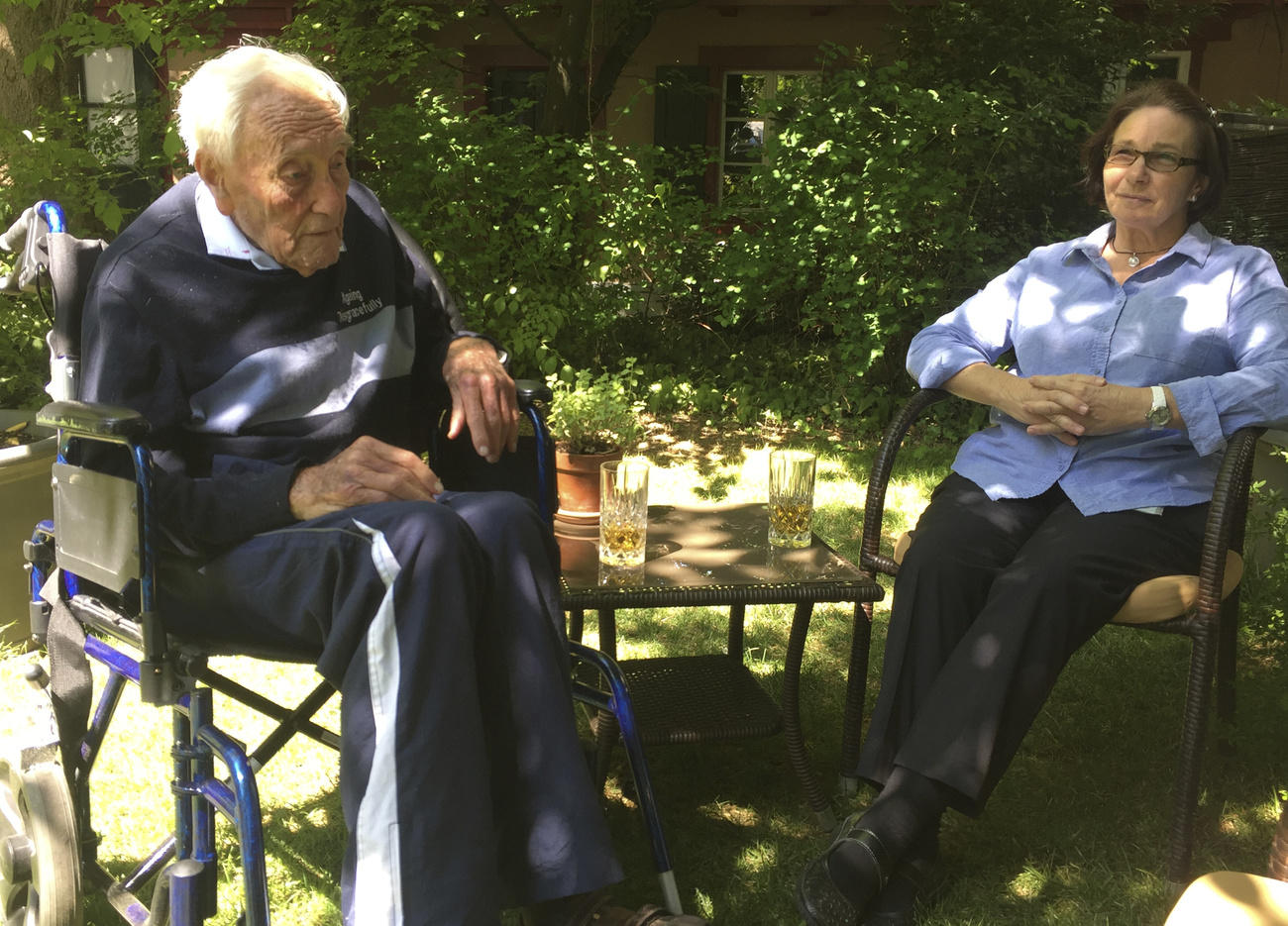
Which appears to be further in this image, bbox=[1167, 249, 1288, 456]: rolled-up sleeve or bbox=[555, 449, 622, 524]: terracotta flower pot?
bbox=[555, 449, 622, 524]: terracotta flower pot

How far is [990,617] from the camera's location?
2.26m

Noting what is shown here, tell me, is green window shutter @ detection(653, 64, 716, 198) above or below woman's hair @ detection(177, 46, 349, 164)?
above

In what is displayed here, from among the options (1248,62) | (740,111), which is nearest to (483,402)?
(740,111)

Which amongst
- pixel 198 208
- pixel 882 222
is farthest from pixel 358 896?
pixel 882 222

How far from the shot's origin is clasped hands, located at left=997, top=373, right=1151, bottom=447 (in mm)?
2391

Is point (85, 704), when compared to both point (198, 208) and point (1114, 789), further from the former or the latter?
point (1114, 789)

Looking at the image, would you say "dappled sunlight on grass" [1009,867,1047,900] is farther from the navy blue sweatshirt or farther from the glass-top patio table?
the navy blue sweatshirt

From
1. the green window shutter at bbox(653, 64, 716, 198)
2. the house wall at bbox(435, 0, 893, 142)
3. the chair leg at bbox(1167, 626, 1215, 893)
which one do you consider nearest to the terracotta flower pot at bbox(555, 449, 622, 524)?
the chair leg at bbox(1167, 626, 1215, 893)

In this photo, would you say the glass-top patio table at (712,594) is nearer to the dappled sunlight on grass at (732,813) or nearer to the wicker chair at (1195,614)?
the dappled sunlight on grass at (732,813)

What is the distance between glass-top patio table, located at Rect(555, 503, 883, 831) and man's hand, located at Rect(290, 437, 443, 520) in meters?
0.39

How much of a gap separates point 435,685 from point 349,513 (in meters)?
0.33

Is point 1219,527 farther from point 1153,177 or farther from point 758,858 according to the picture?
point 758,858

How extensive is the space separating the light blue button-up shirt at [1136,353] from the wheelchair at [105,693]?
104 cm

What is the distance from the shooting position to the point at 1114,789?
272 centimetres
